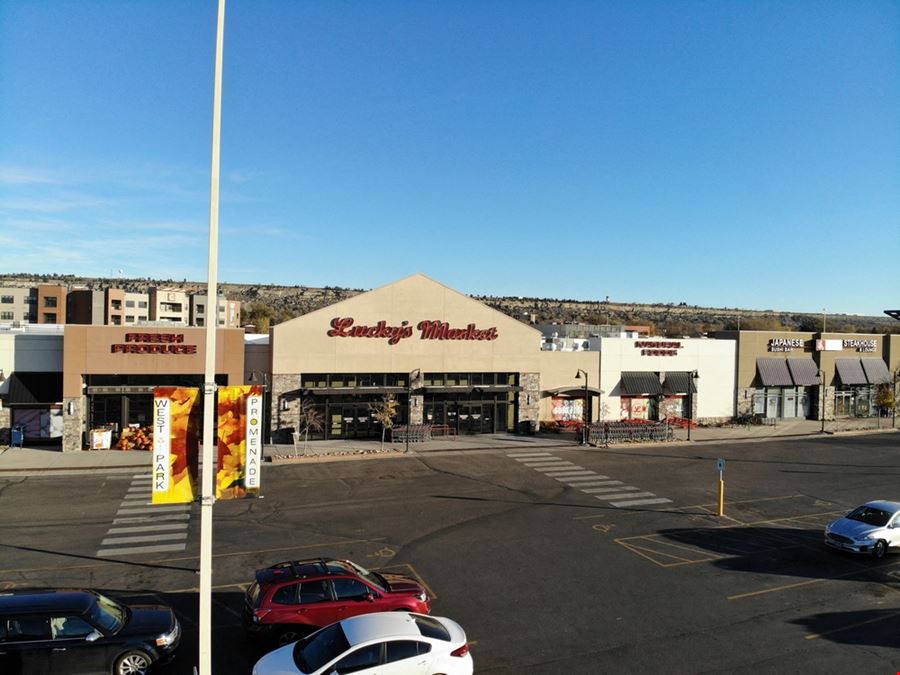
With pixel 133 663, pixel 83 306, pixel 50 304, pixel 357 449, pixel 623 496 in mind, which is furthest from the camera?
pixel 83 306

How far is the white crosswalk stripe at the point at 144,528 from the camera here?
1803 cm

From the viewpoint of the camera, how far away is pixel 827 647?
1273 cm

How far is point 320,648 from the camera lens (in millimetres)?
10195

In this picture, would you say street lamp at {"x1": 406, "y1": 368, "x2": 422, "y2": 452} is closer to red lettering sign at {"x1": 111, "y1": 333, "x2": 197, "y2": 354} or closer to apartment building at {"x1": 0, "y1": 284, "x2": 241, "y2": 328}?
red lettering sign at {"x1": 111, "y1": 333, "x2": 197, "y2": 354}

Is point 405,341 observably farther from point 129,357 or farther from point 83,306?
point 83,306

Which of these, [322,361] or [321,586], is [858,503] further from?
[322,361]

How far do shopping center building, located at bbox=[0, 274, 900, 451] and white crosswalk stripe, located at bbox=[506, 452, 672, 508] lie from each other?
6.06 metres

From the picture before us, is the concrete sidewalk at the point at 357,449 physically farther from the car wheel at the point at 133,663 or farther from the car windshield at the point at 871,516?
the car wheel at the point at 133,663

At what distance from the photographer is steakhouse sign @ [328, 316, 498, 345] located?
119ft

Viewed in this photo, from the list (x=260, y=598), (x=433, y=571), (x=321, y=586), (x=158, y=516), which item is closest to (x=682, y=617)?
(x=433, y=571)

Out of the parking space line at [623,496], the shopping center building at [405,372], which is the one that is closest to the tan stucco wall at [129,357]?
the shopping center building at [405,372]

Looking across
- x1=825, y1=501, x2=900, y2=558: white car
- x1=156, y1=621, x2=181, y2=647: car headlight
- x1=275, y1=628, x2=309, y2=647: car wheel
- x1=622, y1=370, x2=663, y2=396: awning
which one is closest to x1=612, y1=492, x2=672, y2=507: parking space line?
x1=825, y1=501, x2=900, y2=558: white car

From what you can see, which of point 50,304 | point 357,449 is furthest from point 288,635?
point 50,304

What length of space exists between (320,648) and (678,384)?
130ft
